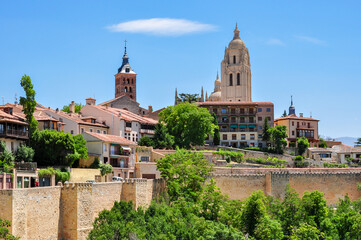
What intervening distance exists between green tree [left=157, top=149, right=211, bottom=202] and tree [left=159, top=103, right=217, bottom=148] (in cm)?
2019

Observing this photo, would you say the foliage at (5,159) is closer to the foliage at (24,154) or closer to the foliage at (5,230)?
the foliage at (24,154)

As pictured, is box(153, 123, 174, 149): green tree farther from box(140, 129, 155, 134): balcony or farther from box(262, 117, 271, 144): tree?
box(262, 117, 271, 144): tree

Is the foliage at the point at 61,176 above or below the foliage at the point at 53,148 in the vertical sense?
below

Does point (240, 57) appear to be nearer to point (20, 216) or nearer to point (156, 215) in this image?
point (156, 215)

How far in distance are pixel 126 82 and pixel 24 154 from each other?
62332mm

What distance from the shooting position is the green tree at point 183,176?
163 feet

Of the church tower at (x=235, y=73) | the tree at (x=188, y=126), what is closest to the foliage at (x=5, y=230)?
the tree at (x=188, y=126)

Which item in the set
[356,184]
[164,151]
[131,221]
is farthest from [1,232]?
[356,184]

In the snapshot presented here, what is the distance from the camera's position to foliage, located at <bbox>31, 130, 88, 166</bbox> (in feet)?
171

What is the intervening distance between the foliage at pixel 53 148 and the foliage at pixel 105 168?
2886 millimetres

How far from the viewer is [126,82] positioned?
11169cm

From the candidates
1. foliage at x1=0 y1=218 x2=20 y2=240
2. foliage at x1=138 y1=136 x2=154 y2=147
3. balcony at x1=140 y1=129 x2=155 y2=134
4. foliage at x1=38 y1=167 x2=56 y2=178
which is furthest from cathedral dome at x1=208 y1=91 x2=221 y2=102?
foliage at x1=0 y1=218 x2=20 y2=240

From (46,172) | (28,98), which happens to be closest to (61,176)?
(46,172)

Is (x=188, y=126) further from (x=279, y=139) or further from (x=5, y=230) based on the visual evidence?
(x=5, y=230)
